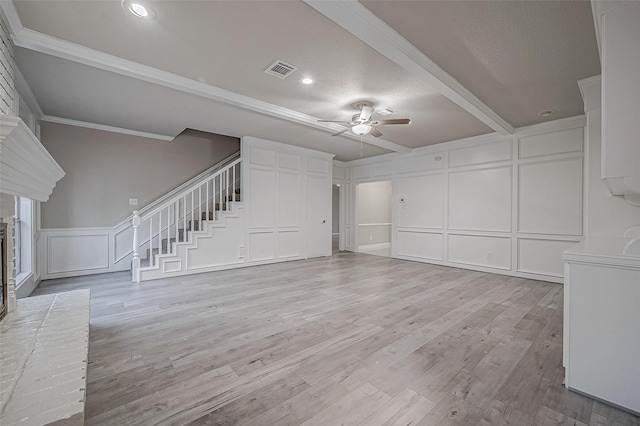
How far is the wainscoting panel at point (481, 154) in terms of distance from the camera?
508 centimetres

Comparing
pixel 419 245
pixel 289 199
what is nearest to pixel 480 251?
pixel 419 245

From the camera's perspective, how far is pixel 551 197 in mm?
4559

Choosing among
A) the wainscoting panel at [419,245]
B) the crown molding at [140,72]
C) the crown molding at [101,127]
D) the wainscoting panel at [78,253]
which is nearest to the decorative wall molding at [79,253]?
the wainscoting panel at [78,253]

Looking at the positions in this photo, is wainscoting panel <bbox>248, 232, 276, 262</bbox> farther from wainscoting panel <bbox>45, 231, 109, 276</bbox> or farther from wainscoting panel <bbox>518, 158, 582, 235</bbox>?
wainscoting panel <bbox>518, 158, 582, 235</bbox>

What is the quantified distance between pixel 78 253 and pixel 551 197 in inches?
327

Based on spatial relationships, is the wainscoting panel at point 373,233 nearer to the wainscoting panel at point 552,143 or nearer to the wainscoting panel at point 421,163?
the wainscoting panel at point 421,163

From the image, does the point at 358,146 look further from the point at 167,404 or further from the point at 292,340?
the point at 167,404

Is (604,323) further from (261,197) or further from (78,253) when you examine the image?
(78,253)

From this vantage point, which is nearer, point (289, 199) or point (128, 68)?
point (128, 68)

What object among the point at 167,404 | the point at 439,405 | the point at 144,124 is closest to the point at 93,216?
the point at 144,124

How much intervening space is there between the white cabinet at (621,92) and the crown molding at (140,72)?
339cm

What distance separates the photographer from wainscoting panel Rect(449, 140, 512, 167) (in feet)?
16.7

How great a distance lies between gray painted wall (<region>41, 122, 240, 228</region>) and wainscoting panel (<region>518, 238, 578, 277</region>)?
675cm

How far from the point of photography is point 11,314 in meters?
2.01
